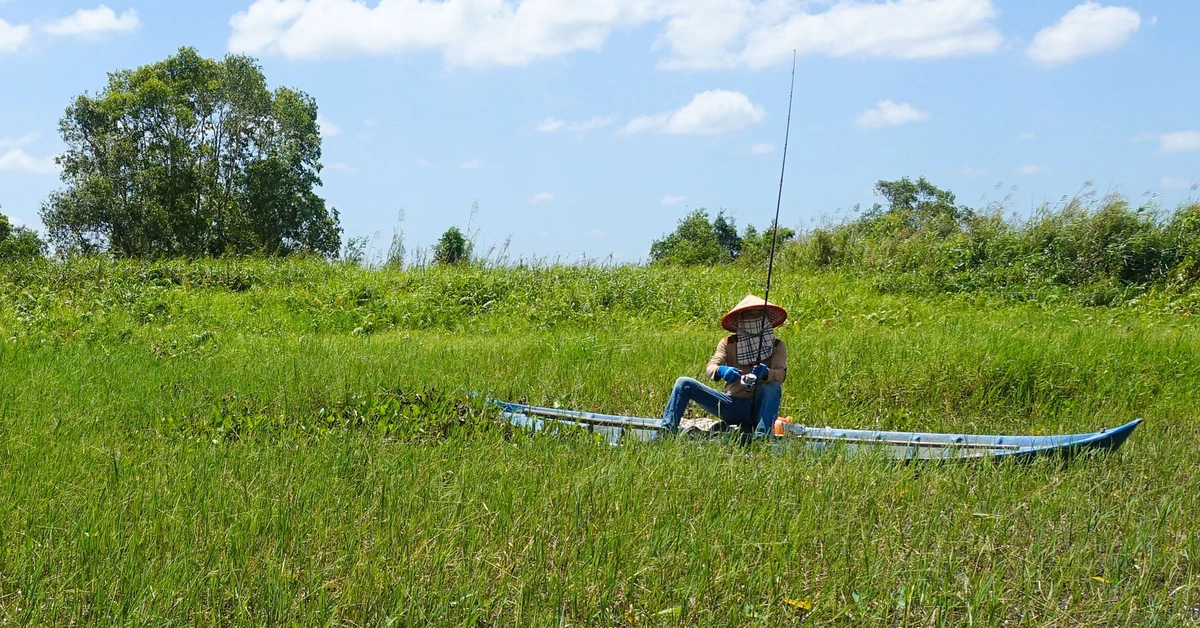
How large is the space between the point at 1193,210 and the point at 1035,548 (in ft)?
40.3

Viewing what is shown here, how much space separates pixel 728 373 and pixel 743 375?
0.37 feet

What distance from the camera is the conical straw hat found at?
6.37m

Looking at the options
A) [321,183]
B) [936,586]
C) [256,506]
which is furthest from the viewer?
[321,183]

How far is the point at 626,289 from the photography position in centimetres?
1336

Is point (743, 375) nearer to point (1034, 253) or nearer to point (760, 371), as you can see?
point (760, 371)

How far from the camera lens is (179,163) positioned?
81.7ft

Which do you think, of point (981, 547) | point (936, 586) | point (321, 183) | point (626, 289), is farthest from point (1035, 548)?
point (321, 183)

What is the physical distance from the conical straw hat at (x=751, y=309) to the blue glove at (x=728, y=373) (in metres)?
0.39

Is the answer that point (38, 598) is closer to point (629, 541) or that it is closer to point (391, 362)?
point (629, 541)

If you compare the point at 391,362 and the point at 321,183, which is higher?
the point at 321,183

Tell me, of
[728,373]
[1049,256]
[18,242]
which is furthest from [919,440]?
[18,242]

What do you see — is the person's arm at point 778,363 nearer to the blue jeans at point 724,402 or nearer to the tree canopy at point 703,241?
the blue jeans at point 724,402

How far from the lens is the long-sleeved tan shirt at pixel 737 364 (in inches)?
249

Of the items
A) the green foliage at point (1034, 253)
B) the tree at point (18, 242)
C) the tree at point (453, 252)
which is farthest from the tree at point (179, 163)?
the green foliage at point (1034, 253)
